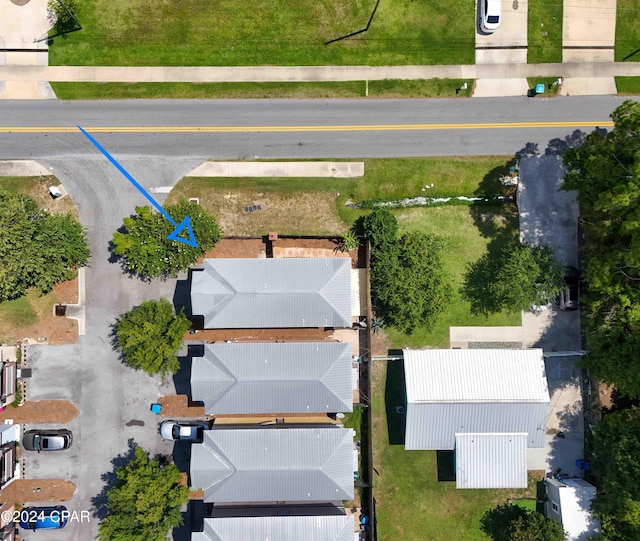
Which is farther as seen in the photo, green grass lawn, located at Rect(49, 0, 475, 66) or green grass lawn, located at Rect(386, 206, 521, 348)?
green grass lawn, located at Rect(49, 0, 475, 66)

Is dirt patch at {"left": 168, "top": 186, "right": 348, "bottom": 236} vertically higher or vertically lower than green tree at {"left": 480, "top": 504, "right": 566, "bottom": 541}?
higher

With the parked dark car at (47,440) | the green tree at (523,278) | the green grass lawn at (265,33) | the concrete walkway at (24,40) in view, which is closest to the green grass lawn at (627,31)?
the green grass lawn at (265,33)

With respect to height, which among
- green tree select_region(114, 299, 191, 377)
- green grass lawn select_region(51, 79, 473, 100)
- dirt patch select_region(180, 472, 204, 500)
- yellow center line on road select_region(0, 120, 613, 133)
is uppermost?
green grass lawn select_region(51, 79, 473, 100)

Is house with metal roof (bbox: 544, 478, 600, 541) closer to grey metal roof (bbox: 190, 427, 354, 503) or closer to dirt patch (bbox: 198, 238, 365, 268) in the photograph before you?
grey metal roof (bbox: 190, 427, 354, 503)

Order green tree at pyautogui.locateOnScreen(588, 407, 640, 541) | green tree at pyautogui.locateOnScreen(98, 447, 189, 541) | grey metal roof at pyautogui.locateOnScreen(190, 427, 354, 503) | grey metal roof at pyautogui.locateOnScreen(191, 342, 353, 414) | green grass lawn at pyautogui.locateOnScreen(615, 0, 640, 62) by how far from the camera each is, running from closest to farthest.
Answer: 1. green tree at pyautogui.locateOnScreen(588, 407, 640, 541)
2. green tree at pyautogui.locateOnScreen(98, 447, 189, 541)
3. grey metal roof at pyautogui.locateOnScreen(190, 427, 354, 503)
4. grey metal roof at pyautogui.locateOnScreen(191, 342, 353, 414)
5. green grass lawn at pyautogui.locateOnScreen(615, 0, 640, 62)

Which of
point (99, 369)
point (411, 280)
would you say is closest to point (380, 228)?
point (411, 280)

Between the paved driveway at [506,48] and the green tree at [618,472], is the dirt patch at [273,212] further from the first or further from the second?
the green tree at [618,472]

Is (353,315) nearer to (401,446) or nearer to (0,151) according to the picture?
(401,446)

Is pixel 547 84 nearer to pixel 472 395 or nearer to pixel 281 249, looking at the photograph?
pixel 281 249

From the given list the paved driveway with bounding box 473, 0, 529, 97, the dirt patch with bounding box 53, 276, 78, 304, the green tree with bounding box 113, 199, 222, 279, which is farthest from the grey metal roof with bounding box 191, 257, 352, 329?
the paved driveway with bounding box 473, 0, 529, 97
